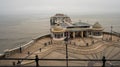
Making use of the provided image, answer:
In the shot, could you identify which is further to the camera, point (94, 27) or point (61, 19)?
point (61, 19)

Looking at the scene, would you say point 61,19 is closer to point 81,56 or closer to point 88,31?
point 88,31

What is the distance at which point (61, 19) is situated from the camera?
37531 millimetres

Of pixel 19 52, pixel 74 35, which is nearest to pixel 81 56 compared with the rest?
pixel 19 52

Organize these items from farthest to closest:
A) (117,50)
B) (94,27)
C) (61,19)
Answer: (61,19)
(94,27)
(117,50)

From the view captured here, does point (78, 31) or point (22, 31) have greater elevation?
point (78, 31)

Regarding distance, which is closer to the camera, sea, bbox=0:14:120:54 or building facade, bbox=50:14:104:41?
building facade, bbox=50:14:104:41

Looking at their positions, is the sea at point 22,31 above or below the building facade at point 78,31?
below

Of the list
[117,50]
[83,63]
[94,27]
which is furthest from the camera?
[94,27]

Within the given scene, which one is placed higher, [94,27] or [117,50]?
[94,27]

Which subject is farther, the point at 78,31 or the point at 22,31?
the point at 22,31

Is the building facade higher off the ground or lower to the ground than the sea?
higher

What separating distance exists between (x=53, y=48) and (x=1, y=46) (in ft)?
93.1

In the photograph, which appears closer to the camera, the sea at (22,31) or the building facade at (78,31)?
the building facade at (78,31)

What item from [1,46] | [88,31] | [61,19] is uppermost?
[61,19]
